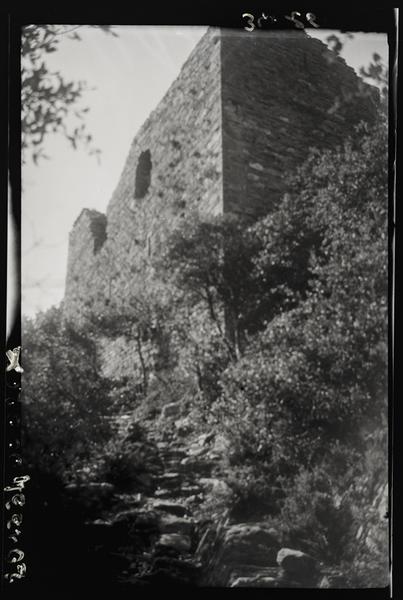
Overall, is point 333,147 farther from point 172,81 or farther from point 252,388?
point 252,388

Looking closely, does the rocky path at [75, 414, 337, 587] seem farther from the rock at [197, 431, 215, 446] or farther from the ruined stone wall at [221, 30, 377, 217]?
the ruined stone wall at [221, 30, 377, 217]

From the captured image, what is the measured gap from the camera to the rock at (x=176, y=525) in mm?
3621

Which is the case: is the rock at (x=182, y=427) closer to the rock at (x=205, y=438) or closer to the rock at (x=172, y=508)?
the rock at (x=205, y=438)

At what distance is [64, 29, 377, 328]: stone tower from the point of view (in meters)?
3.97

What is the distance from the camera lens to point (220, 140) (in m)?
4.42

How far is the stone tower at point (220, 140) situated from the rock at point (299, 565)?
5.74ft

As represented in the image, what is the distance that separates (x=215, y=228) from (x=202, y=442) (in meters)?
1.31

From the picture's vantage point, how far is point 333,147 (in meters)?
4.00

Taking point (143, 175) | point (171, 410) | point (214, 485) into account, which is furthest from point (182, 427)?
point (143, 175)

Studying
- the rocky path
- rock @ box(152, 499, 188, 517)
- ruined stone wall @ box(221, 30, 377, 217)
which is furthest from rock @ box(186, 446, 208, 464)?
ruined stone wall @ box(221, 30, 377, 217)

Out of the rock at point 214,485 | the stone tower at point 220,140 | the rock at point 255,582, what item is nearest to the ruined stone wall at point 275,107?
the stone tower at point 220,140

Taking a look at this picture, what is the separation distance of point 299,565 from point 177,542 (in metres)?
0.66

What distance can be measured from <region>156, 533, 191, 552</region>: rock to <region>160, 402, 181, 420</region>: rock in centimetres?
64

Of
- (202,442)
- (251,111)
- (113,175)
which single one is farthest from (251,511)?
(251,111)
